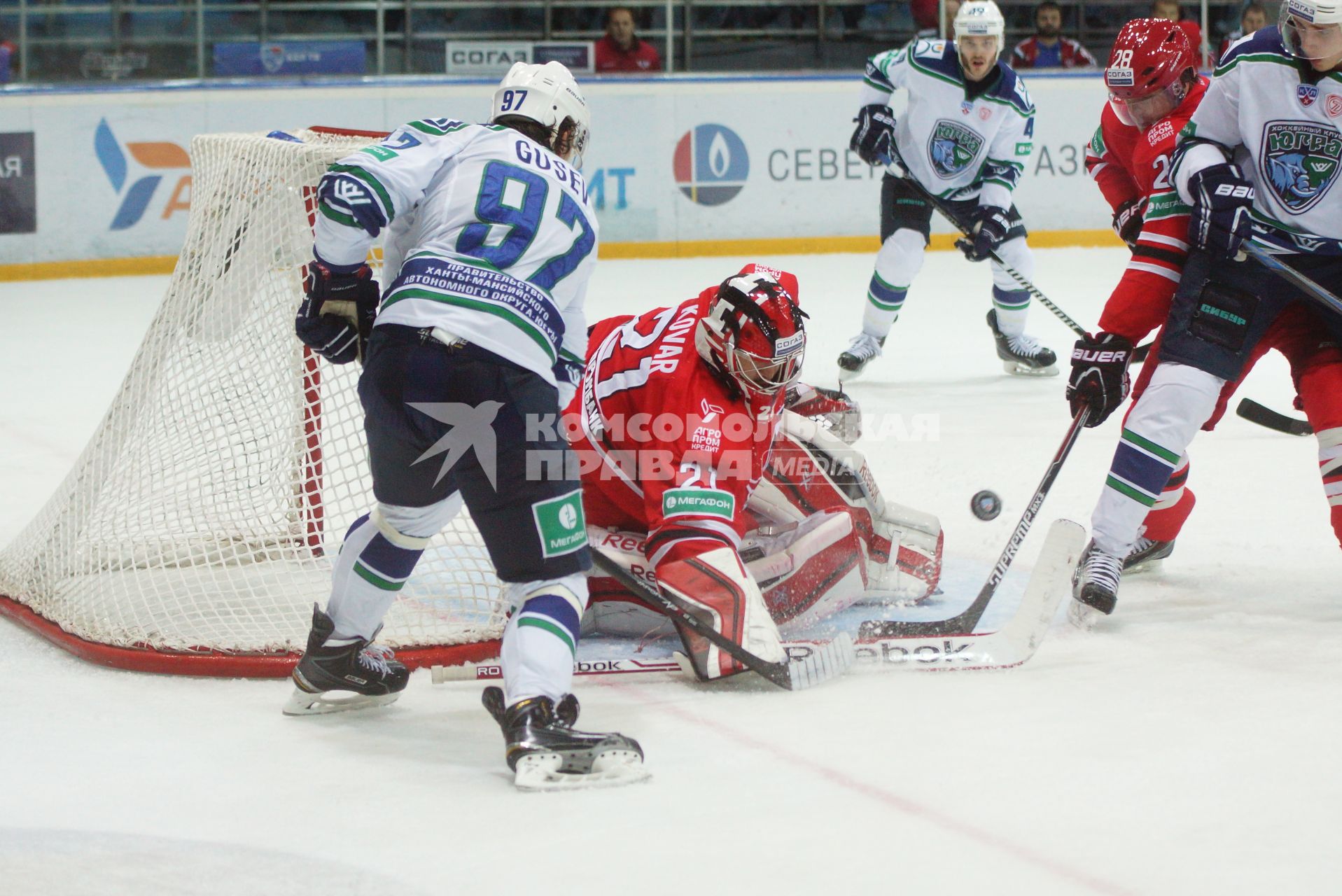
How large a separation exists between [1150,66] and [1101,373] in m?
0.86

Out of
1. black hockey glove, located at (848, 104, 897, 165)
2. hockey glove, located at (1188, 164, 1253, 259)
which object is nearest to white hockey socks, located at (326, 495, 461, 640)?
hockey glove, located at (1188, 164, 1253, 259)

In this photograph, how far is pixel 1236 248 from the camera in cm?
309

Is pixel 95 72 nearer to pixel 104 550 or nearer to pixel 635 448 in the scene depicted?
pixel 104 550

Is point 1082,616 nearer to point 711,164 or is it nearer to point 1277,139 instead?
point 1277,139

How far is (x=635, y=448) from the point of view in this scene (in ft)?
9.94

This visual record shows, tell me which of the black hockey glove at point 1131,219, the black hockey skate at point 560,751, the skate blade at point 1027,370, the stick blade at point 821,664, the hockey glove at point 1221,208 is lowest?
the skate blade at point 1027,370

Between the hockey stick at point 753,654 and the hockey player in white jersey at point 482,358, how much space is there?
0.35 metres

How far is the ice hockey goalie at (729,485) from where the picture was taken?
2.80m

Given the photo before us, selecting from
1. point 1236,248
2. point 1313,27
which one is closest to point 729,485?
point 1236,248

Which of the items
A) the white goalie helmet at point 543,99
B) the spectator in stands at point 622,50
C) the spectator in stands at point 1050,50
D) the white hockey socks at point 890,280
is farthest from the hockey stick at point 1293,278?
the spectator in stands at point 1050,50

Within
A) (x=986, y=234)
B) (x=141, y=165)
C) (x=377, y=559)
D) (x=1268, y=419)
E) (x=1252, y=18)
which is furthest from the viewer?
(x=1252, y=18)

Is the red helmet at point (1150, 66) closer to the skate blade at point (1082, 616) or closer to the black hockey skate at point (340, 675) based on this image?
the skate blade at point (1082, 616)

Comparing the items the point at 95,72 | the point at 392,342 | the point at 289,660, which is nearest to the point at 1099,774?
the point at 392,342

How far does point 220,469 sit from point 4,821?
3.83 ft
